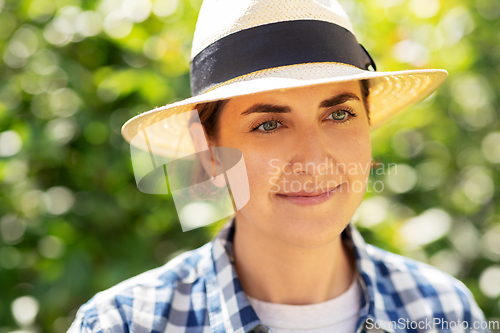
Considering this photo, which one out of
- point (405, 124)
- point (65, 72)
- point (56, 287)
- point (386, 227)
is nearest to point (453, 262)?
point (386, 227)

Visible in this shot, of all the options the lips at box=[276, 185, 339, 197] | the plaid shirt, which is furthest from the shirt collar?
the lips at box=[276, 185, 339, 197]

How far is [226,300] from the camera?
1.35 meters

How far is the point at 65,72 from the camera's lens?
6.14ft

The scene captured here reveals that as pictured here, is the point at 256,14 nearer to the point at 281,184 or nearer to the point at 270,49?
the point at 270,49

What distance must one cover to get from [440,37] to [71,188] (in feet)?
6.71

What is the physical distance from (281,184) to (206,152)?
0.37m

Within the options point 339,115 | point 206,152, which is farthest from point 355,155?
point 206,152

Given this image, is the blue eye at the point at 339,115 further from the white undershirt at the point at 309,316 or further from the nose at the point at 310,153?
the white undershirt at the point at 309,316

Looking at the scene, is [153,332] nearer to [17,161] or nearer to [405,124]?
[17,161]

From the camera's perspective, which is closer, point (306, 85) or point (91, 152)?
point (306, 85)

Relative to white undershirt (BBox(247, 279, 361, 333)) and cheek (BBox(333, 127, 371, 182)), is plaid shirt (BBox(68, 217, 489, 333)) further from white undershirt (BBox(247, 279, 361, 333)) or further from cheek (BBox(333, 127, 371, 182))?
cheek (BBox(333, 127, 371, 182))

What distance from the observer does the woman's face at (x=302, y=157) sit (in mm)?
1187

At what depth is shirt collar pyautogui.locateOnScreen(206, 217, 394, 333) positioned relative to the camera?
1296 mm

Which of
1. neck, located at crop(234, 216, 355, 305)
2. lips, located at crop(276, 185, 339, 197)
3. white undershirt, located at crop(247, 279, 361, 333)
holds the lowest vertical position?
white undershirt, located at crop(247, 279, 361, 333)
